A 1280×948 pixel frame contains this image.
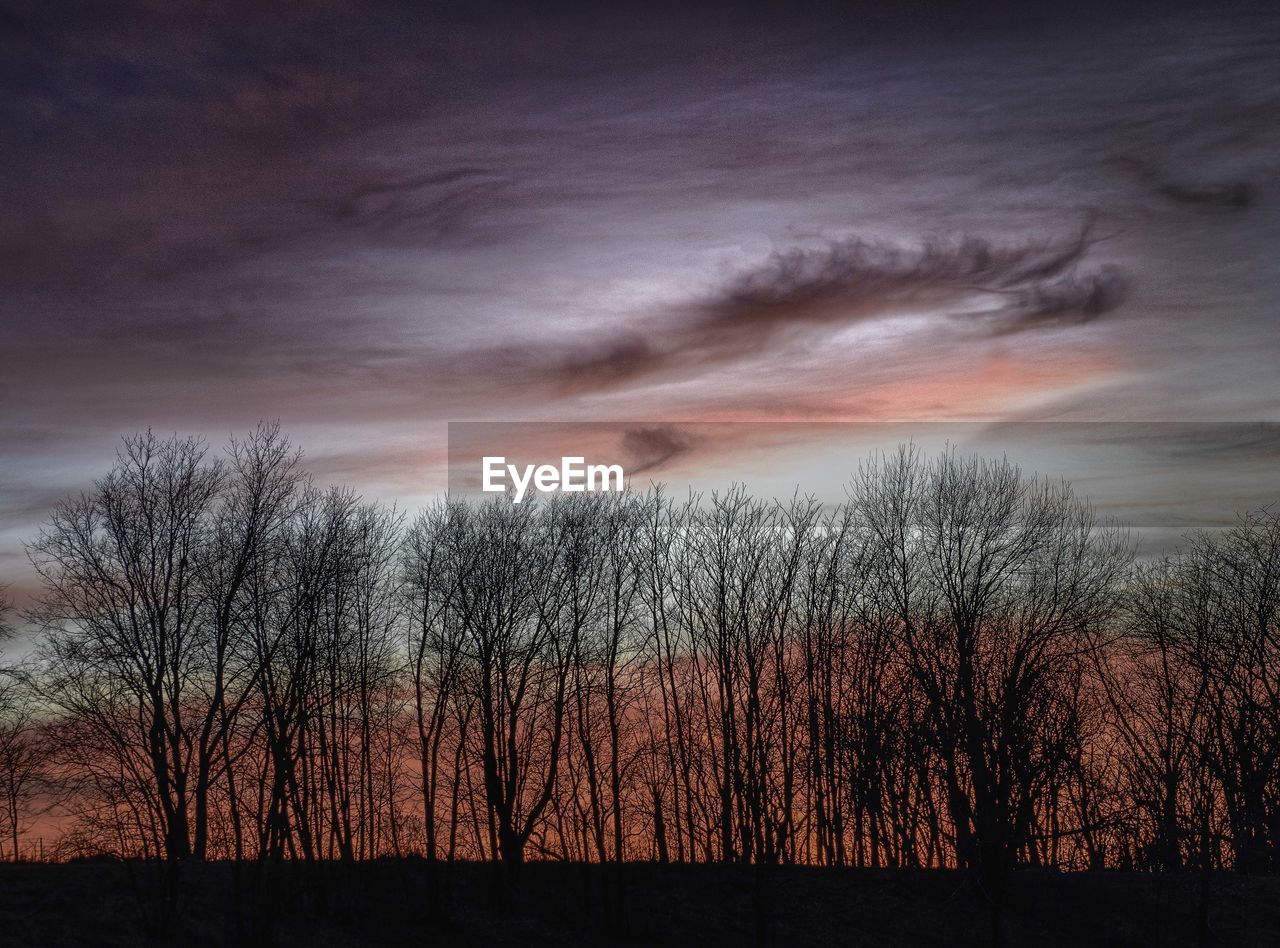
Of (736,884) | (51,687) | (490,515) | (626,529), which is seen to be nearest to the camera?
(51,687)

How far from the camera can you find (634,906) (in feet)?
139

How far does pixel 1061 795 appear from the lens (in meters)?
55.0

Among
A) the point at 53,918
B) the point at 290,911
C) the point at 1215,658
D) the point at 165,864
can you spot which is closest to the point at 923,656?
the point at 1215,658

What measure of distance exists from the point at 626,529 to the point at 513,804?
1460cm

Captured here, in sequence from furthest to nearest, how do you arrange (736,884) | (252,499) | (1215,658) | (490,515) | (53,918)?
(490,515)
(736,884)
(1215,658)
(252,499)
(53,918)

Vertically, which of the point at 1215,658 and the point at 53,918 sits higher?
the point at 1215,658

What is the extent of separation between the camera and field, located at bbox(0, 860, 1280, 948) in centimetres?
3431

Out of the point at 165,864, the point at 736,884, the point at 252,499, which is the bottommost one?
the point at 736,884

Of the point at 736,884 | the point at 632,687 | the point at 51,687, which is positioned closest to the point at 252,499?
the point at 51,687

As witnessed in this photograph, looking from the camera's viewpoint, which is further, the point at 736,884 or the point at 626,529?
the point at 626,529

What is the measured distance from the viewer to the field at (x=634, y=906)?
3431 cm

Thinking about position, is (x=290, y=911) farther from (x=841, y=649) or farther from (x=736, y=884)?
(x=841, y=649)

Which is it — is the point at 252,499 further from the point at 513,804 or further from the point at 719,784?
the point at 719,784

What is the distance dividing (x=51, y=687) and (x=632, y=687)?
79.7 ft
